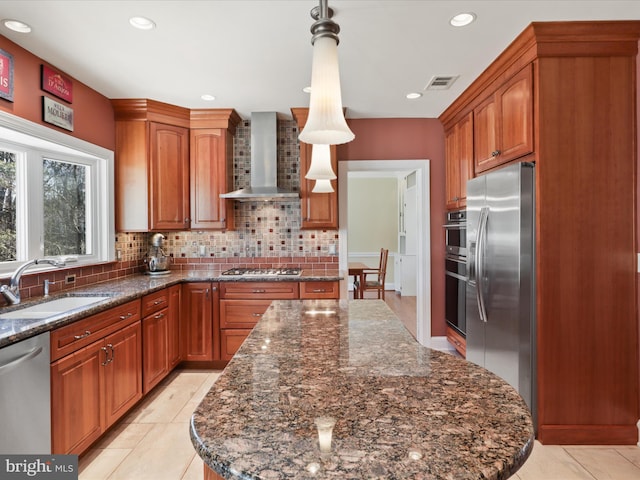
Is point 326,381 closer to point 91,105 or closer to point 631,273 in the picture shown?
point 631,273

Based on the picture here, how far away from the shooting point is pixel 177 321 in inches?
132

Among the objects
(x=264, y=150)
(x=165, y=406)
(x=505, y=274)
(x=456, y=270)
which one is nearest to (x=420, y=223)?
(x=456, y=270)

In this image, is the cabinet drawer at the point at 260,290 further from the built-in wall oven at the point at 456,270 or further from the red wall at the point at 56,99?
the red wall at the point at 56,99

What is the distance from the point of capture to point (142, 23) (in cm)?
214

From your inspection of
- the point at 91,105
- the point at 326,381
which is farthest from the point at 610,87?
the point at 91,105

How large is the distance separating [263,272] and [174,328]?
0.95m

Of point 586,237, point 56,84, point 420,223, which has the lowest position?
point 586,237

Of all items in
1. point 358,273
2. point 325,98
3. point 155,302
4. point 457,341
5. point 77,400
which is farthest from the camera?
point 358,273

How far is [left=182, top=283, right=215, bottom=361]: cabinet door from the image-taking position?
343 centimetres

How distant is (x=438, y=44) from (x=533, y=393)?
2258mm

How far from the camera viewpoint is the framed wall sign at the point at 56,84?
2.54 meters

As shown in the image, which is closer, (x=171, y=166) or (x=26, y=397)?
(x=26, y=397)

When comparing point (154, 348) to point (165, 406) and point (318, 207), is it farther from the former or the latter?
point (318, 207)

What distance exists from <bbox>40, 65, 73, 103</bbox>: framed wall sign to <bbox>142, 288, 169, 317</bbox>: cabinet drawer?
1566 millimetres
